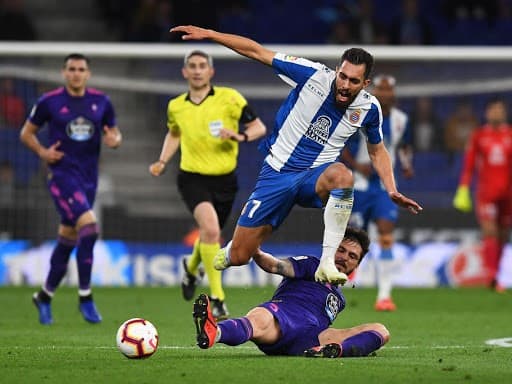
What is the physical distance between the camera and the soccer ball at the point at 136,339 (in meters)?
7.89

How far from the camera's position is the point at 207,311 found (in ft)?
25.1

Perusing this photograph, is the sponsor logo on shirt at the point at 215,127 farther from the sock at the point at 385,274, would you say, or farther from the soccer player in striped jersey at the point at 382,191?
the sock at the point at 385,274

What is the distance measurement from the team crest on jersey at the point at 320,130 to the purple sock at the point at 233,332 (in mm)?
1808

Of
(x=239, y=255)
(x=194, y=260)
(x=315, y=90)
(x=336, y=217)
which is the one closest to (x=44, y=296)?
(x=194, y=260)

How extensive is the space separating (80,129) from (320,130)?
348 centimetres

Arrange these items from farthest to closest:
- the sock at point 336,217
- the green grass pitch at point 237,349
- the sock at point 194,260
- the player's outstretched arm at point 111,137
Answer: the sock at point 194,260
the player's outstretched arm at point 111,137
the sock at point 336,217
the green grass pitch at point 237,349

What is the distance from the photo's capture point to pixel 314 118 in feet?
29.9

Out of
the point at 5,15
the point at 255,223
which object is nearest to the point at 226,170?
the point at 255,223

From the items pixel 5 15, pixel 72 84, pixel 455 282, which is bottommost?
pixel 455 282

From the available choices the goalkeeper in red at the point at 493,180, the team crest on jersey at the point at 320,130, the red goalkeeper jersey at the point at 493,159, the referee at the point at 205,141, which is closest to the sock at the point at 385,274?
the referee at the point at 205,141

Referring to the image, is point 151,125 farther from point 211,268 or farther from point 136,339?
point 136,339

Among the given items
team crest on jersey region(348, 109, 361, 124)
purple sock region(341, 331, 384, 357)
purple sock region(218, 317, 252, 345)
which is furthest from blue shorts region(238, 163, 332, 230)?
purple sock region(218, 317, 252, 345)

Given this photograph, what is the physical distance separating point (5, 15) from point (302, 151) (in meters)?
11.3

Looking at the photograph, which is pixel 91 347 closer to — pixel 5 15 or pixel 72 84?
pixel 72 84
